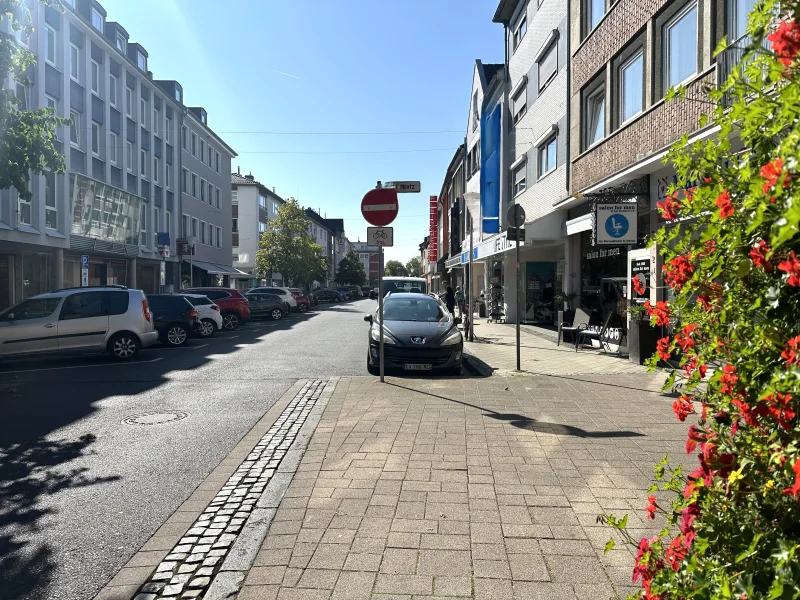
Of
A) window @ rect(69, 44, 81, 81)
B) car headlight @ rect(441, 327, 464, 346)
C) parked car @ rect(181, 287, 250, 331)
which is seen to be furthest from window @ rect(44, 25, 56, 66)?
car headlight @ rect(441, 327, 464, 346)

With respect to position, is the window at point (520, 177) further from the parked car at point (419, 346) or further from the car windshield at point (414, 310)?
the parked car at point (419, 346)

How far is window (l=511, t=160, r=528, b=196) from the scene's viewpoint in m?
23.1

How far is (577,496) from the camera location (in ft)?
14.9

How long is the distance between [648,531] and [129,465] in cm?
429

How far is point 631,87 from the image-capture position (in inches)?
540

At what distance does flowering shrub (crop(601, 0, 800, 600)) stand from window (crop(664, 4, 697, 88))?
10344 millimetres

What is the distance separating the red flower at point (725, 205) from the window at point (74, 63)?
29779 mm

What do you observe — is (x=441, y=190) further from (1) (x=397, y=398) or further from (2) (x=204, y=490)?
(2) (x=204, y=490)

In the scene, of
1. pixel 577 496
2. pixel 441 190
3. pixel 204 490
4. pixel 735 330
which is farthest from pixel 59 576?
pixel 441 190

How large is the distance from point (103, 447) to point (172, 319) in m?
11.8

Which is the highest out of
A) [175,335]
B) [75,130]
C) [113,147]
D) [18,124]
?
[113,147]

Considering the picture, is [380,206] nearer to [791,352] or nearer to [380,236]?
[380,236]

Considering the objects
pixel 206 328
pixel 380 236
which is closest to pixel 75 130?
pixel 206 328

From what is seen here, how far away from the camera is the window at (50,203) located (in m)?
24.7
